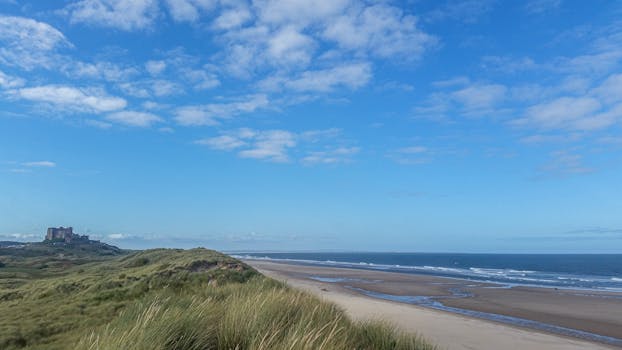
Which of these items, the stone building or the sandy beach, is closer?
the sandy beach

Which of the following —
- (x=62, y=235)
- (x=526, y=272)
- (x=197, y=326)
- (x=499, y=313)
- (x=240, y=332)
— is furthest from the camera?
(x=62, y=235)

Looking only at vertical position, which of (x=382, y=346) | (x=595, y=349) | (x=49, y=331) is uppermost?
(x=382, y=346)

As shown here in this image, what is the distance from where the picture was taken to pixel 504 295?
36156 millimetres

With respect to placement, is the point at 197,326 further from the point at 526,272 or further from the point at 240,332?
the point at 526,272

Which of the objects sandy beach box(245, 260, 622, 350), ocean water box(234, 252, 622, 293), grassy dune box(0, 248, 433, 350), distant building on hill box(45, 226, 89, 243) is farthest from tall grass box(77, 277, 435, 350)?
distant building on hill box(45, 226, 89, 243)

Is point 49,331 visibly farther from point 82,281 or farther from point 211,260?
point 211,260

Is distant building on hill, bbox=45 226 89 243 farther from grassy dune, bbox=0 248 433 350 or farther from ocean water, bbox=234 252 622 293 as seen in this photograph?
grassy dune, bbox=0 248 433 350

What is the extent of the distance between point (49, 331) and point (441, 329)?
14733 millimetres

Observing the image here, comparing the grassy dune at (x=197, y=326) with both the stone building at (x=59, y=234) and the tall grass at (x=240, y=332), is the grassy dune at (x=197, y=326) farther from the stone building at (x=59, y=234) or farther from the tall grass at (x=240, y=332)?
the stone building at (x=59, y=234)

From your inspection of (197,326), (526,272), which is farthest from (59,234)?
(197,326)

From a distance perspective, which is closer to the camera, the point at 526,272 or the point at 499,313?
the point at 499,313

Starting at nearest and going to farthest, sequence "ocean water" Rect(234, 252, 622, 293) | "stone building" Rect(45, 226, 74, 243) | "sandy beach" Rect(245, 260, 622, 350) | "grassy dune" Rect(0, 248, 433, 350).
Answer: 1. "grassy dune" Rect(0, 248, 433, 350)
2. "sandy beach" Rect(245, 260, 622, 350)
3. "ocean water" Rect(234, 252, 622, 293)
4. "stone building" Rect(45, 226, 74, 243)

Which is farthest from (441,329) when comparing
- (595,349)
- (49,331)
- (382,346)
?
(49,331)

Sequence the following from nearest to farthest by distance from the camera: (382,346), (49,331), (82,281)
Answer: (382,346) < (49,331) < (82,281)
